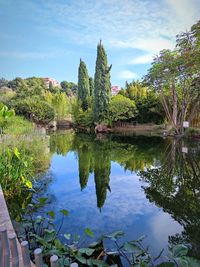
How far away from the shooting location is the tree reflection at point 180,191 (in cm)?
333

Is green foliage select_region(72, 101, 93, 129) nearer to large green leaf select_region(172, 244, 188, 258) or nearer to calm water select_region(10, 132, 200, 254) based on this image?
calm water select_region(10, 132, 200, 254)

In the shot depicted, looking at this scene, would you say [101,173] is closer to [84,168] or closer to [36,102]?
[84,168]

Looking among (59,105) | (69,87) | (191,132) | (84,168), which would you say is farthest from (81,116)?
(69,87)

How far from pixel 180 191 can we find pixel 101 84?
17.7 meters

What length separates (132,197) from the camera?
4941mm

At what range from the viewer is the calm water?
11.3 ft

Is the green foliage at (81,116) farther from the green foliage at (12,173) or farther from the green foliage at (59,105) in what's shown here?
the green foliage at (12,173)

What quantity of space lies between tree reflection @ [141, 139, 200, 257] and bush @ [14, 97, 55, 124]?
634 inches

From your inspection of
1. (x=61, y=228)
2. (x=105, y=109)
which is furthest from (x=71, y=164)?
(x=105, y=109)

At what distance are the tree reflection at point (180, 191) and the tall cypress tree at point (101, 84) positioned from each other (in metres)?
14.0

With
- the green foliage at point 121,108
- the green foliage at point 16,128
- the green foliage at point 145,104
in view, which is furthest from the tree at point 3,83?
the green foliage at point 16,128

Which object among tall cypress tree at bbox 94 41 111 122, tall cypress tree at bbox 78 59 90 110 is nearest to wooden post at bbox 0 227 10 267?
tall cypress tree at bbox 94 41 111 122

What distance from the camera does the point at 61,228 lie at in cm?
347

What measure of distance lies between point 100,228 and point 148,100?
20.6 meters
